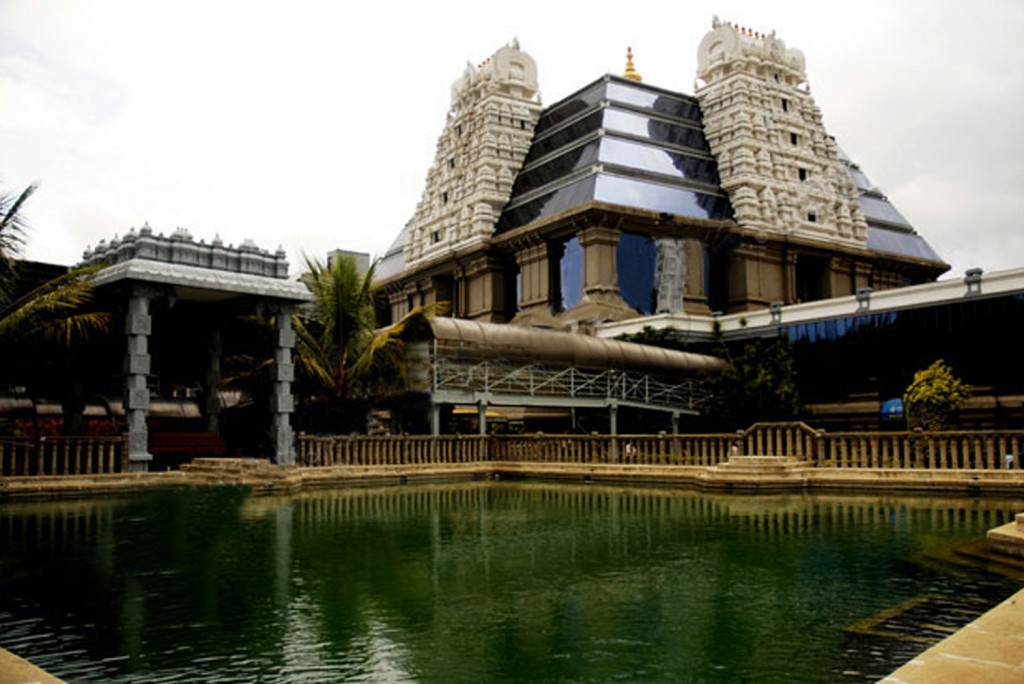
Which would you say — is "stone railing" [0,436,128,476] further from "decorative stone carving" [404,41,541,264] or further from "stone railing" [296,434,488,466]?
"decorative stone carving" [404,41,541,264]

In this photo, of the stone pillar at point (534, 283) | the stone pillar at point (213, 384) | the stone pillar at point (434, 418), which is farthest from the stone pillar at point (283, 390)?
the stone pillar at point (534, 283)

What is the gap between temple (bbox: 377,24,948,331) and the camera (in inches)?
1860

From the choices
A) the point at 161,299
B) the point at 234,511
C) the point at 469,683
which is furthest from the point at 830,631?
the point at 161,299

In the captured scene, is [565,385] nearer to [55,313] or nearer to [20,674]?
[55,313]

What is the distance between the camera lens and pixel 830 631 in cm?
754

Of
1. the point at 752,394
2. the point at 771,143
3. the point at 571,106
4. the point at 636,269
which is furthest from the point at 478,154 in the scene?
the point at 752,394

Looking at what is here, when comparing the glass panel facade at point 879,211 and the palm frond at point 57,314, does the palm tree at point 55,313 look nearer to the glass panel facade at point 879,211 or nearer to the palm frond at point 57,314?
the palm frond at point 57,314

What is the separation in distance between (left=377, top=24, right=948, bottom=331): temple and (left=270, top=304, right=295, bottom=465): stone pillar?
2082 centimetres

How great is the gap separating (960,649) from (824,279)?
49.9 m

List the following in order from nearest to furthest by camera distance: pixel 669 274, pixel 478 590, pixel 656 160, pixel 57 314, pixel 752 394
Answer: pixel 478 590 → pixel 57 314 → pixel 752 394 → pixel 669 274 → pixel 656 160

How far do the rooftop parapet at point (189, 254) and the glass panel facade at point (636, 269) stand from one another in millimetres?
23908

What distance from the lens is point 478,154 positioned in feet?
181

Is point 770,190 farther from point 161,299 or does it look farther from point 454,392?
point 161,299

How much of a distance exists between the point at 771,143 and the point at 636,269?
1214 cm
